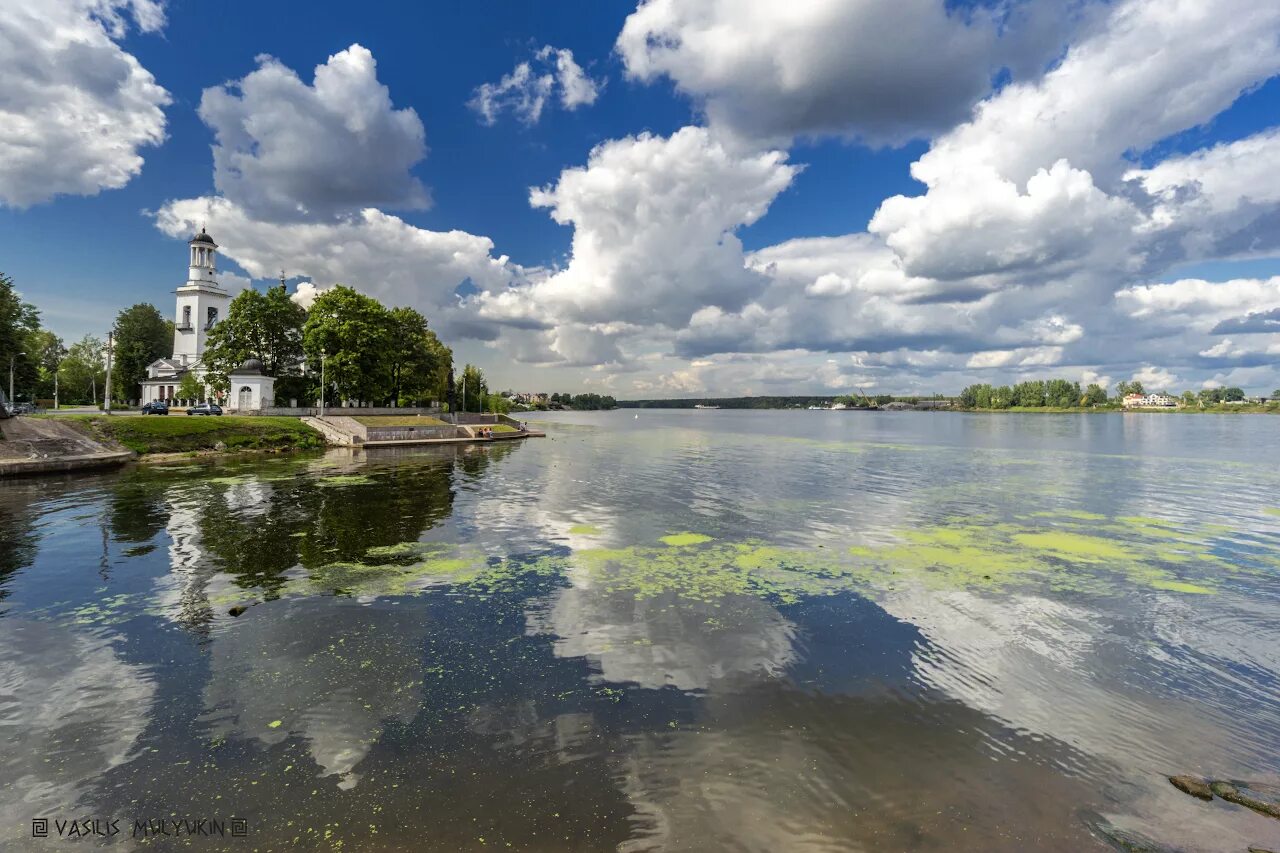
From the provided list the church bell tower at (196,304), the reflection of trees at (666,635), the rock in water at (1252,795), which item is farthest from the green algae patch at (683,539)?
the church bell tower at (196,304)

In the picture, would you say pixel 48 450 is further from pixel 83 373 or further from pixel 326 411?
pixel 83 373

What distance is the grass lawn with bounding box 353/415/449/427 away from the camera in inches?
3088

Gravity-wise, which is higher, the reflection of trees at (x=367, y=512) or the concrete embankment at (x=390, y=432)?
the concrete embankment at (x=390, y=432)

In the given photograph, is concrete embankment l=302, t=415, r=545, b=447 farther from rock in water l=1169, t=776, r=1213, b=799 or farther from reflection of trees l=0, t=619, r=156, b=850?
rock in water l=1169, t=776, r=1213, b=799

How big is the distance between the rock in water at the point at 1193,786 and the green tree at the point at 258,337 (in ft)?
321

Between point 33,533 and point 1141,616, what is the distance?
4186 centimetres

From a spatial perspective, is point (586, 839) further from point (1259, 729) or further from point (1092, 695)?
point (1259, 729)

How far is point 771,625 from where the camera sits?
50.3 feet

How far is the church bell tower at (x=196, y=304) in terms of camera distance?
98.4m

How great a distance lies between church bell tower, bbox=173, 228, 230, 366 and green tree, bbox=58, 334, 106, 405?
22556mm

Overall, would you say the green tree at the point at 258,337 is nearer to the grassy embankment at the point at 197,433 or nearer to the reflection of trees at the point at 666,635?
the grassy embankment at the point at 197,433

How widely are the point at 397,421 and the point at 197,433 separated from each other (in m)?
26.8

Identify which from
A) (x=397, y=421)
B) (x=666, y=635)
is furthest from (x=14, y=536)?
(x=397, y=421)

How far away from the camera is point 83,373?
Answer: 108m
